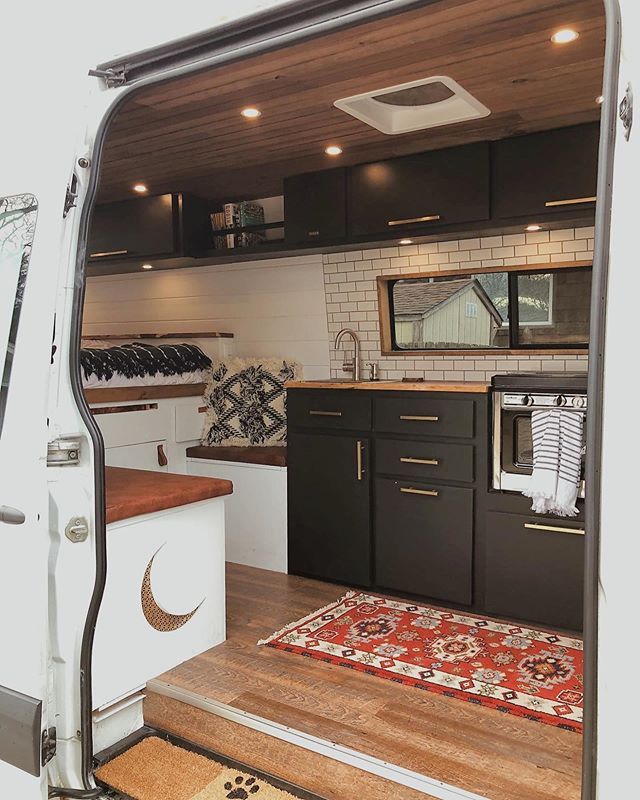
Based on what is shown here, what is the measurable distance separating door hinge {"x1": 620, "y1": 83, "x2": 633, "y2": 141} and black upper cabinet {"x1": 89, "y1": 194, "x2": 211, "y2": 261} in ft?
13.2

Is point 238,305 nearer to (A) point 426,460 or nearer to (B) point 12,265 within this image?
(A) point 426,460

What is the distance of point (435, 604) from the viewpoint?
391 centimetres

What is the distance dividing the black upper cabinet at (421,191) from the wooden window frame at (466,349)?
453mm

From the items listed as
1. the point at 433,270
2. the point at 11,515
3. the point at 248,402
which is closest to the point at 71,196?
the point at 11,515

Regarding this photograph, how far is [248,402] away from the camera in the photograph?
4949mm

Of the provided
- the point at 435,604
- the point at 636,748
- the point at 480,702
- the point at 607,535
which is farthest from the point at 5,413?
the point at 435,604

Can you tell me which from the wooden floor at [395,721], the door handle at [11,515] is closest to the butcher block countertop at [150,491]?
the door handle at [11,515]

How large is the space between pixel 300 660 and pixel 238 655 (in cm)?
27

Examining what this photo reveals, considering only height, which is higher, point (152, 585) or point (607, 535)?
point (607, 535)

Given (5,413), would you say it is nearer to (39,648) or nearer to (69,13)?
(39,648)

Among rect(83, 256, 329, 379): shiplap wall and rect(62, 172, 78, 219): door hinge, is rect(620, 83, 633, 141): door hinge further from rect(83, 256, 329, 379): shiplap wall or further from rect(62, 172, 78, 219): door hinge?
rect(83, 256, 329, 379): shiplap wall

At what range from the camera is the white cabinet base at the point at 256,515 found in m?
4.46

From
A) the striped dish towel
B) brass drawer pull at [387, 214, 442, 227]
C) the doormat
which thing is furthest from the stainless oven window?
the doormat

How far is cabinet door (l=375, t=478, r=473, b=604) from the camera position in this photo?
379 cm
